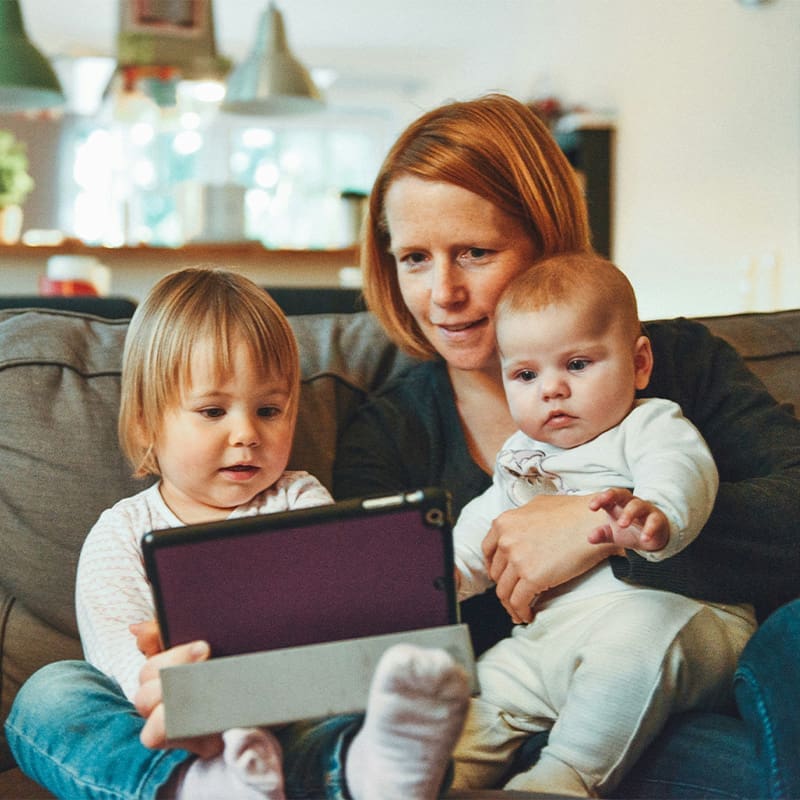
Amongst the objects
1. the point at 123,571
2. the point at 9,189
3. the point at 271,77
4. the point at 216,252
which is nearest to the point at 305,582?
the point at 123,571

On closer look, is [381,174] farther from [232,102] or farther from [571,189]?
[232,102]

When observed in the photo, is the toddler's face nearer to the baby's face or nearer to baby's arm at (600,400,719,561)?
the baby's face

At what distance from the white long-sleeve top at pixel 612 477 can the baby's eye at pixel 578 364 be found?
8cm

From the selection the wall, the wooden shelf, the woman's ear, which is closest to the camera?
the woman's ear

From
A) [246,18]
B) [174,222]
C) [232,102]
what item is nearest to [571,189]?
[232,102]

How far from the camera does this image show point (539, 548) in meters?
1.24

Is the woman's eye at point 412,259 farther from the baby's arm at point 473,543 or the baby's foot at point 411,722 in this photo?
the baby's foot at point 411,722

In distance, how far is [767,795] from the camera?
1078 millimetres

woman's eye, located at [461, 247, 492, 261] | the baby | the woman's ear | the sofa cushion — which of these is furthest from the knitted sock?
the sofa cushion

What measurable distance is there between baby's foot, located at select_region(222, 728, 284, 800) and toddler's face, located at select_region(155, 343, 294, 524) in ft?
1.48

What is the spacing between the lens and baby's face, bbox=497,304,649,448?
127 cm

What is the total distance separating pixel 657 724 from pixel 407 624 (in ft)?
1.30

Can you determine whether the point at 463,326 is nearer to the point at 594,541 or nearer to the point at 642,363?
the point at 642,363

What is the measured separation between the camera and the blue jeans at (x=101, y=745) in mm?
953
